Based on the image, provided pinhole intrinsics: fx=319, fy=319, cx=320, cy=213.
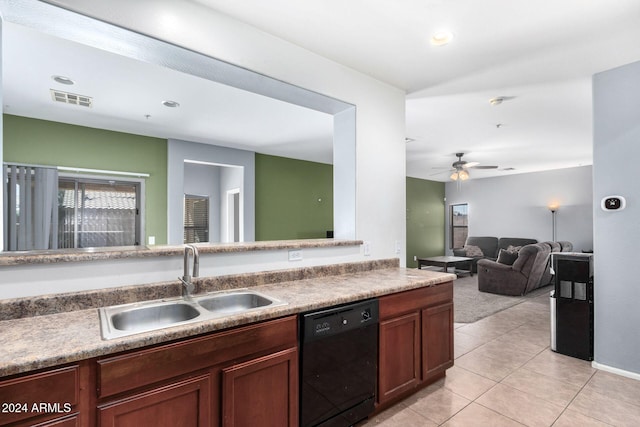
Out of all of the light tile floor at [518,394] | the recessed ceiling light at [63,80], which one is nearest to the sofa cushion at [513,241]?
the light tile floor at [518,394]

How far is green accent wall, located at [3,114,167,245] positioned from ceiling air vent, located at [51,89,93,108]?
959 mm

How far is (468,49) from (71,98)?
12.8 ft

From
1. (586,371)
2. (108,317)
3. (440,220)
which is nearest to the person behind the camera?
(108,317)

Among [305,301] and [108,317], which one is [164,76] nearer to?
[108,317]

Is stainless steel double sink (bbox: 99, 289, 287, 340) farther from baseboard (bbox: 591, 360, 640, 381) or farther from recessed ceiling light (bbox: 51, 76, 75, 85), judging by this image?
baseboard (bbox: 591, 360, 640, 381)

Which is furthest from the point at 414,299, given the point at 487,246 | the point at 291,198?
the point at 487,246

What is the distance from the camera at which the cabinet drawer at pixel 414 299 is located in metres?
2.17

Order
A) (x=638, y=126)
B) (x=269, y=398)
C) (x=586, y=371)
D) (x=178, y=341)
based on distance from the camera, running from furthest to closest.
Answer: (x=586, y=371), (x=638, y=126), (x=269, y=398), (x=178, y=341)

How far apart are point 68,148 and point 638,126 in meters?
6.20

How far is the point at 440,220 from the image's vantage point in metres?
10.1

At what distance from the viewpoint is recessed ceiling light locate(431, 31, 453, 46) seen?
226cm

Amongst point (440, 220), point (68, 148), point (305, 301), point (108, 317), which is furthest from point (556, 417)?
point (440, 220)

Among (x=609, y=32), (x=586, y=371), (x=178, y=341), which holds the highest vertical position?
(x=609, y=32)

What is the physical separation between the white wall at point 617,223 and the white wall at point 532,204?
5.67 metres
